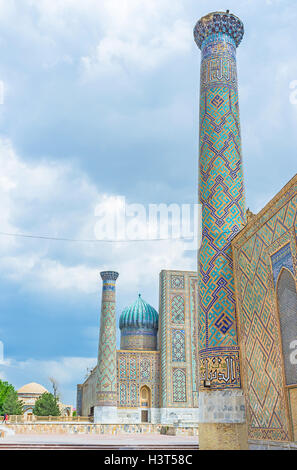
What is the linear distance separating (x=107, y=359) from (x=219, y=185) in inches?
531

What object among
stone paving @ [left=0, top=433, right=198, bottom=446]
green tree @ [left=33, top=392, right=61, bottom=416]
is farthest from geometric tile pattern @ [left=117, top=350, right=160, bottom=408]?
stone paving @ [left=0, top=433, right=198, bottom=446]

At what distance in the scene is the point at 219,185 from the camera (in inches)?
263

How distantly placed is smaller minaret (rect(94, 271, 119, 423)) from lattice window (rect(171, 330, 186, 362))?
2.56 meters

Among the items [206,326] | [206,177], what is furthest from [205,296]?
[206,177]

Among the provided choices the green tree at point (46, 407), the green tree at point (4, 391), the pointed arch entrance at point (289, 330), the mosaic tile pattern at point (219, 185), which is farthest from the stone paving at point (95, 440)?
the green tree at point (4, 391)

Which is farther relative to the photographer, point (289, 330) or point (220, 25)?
point (220, 25)

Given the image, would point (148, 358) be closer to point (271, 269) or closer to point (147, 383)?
point (147, 383)

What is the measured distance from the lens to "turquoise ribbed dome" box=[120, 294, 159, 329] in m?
21.7

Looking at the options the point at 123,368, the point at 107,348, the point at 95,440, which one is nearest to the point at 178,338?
the point at 123,368

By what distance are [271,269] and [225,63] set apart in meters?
3.79

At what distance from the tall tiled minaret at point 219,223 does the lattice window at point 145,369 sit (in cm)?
1389

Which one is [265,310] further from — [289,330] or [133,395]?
[133,395]
